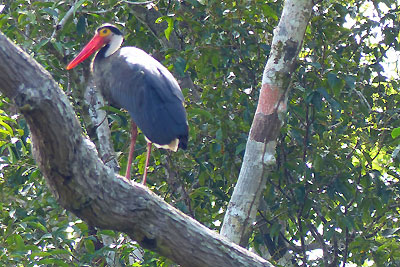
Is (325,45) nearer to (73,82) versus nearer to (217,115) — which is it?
(217,115)

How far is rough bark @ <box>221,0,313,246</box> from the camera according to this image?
522 centimetres

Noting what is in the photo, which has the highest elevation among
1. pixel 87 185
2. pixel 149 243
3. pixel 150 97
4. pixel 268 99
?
pixel 268 99

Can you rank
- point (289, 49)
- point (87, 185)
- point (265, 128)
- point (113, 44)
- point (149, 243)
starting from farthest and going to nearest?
point (113, 44)
point (289, 49)
point (265, 128)
point (149, 243)
point (87, 185)

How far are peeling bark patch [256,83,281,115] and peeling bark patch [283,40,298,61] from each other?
8.6 inches

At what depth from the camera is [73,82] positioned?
6379 millimetres

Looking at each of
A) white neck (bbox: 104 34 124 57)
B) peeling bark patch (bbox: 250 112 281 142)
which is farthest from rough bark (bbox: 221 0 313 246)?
white neck (bbox: 104 34 124 57)

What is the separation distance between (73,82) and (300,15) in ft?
6.29

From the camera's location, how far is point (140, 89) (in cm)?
547

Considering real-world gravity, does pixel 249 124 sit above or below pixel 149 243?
above

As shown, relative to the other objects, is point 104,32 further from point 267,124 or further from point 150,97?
point 267,124

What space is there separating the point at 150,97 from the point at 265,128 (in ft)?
2.52

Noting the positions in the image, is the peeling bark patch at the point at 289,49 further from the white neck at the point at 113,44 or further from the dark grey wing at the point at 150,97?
the white neck at the point at 113,44

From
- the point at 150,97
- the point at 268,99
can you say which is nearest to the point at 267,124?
the point at 268,99

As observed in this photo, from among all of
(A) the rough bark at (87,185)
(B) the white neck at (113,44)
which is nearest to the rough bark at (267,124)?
(A) the rough bark at (87,185)
